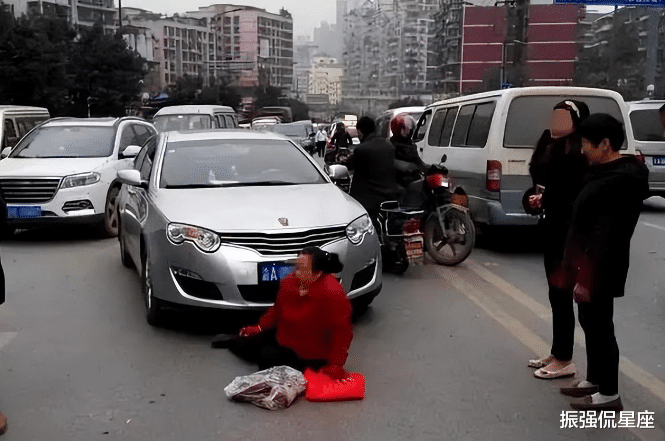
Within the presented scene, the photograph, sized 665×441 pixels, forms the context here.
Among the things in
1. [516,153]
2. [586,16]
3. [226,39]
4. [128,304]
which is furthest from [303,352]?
[226,39]

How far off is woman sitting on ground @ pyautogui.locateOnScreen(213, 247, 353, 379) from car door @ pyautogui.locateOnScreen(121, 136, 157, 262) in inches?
83.3

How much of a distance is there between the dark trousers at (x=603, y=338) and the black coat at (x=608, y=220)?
0.35 feet

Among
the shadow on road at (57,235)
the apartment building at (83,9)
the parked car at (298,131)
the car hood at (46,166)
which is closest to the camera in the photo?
the car hood at (46,166)

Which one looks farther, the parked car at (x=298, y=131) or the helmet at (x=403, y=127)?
the parked car at (x=298, y=131)

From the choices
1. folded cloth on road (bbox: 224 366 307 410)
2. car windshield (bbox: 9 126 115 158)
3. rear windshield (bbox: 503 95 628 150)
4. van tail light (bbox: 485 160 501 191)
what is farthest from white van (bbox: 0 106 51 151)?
folded cloth on road (bbox: 224 366 307 410)

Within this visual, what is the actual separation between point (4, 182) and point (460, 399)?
760 centimetres

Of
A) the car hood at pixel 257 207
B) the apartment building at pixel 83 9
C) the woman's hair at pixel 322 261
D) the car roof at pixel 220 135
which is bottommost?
the woman's hair at pixel 322 261

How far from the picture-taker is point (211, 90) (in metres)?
70.9

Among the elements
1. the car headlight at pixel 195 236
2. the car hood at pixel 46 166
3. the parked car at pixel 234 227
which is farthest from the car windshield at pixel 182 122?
the car headlight at pixel 195 236

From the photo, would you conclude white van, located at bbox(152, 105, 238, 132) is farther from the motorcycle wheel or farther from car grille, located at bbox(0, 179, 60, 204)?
the motorcycle wheel

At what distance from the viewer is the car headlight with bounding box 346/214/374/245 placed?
6.15m

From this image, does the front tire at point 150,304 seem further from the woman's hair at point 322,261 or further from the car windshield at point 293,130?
the car windshield at point 293,130

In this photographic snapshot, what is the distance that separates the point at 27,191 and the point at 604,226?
26.5ft

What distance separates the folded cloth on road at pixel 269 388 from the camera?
179 inches
